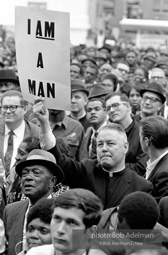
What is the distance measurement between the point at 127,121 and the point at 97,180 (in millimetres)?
3002

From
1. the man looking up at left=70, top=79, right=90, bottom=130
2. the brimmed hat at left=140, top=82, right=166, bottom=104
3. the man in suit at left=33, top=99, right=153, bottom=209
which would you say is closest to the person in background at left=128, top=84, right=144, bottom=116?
the man looking up at left=70, top=79, right=90, bottom=130

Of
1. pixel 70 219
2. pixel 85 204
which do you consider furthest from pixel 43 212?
pixel 70 219

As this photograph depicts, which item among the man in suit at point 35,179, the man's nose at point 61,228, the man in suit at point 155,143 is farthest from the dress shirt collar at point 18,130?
the man's nose at point 61,228

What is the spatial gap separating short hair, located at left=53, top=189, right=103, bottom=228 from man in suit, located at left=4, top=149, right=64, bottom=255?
5.50 feet

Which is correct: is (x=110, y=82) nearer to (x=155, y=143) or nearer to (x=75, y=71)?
(x=75, y=71)

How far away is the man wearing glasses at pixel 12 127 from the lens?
974 cm

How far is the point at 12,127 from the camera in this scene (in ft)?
33.3

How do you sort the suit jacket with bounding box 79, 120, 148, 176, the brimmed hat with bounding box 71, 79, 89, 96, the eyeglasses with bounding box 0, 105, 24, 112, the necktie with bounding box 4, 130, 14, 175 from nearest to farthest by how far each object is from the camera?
the suit jacket with bounding box 79, 120, 148, 176, the necktie with bounding box 4, 130, 14, 175, the eyeglasses with bounding box 0, 105, 24, 112, the brimmed hat with bounding box 71, 79, 89, 96

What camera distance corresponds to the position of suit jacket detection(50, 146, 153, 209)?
7.46 metres

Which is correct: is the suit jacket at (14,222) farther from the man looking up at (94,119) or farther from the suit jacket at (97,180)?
the man looking up at (94,119)

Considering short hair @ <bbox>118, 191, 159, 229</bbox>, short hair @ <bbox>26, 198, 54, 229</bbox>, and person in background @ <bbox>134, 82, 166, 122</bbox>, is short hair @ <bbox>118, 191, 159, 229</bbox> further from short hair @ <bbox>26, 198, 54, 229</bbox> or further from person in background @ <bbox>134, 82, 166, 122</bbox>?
person in background @ <bbox>134, 82, 166, 122</bbox>

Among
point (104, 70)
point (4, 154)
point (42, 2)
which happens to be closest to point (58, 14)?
point (4, 154)

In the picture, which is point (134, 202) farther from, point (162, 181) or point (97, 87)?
point (97, 87)

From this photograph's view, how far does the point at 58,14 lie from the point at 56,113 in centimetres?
345
